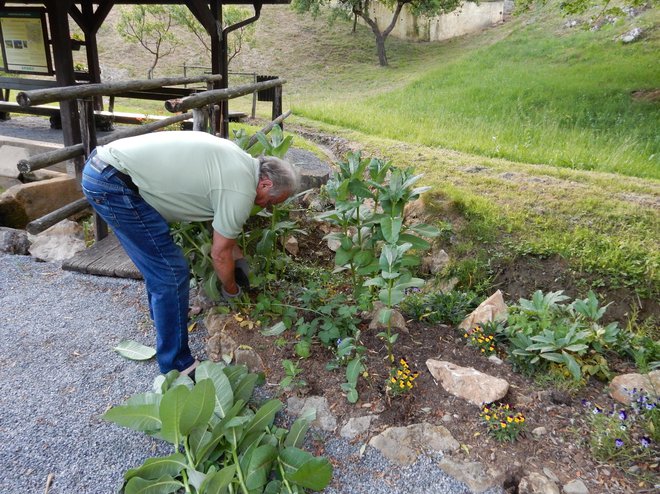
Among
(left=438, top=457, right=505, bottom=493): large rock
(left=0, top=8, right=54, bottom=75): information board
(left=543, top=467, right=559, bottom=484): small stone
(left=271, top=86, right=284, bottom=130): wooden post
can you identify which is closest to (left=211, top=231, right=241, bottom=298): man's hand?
(left=438, top=457, right=505, bottom=493): large rock

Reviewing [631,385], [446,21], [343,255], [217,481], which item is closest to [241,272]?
[343,255]

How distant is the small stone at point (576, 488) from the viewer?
2141 mm

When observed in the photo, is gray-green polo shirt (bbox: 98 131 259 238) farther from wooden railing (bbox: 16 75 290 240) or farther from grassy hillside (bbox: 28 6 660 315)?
grassy hillside (bbox: 28 6 660 315)

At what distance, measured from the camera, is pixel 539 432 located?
246 cm

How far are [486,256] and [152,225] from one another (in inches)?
125

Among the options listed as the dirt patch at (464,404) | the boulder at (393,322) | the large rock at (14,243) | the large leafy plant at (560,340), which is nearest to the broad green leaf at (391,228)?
the boulder at (393,322)

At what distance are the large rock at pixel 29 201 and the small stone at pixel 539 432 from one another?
4.84 metres

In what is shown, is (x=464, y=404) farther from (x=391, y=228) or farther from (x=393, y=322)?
(x=391, y=228)

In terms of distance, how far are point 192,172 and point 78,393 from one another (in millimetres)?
1336

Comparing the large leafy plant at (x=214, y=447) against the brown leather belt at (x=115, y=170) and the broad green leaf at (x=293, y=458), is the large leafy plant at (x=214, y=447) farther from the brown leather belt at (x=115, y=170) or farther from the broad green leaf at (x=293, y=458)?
the brown leather belt at (x=115, y=170)

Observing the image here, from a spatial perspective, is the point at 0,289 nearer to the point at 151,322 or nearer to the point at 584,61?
the point at 151,322

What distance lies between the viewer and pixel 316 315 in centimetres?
338

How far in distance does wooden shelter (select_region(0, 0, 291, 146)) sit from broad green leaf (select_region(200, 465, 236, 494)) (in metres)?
5.86

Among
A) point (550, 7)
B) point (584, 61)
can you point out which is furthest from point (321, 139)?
point (550, 7)
